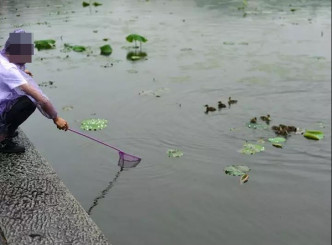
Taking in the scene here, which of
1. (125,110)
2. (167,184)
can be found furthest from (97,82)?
(167,184)

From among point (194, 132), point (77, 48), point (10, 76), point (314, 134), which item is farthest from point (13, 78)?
point (77, 48)

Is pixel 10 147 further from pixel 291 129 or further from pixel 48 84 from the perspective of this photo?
pixel 48 84

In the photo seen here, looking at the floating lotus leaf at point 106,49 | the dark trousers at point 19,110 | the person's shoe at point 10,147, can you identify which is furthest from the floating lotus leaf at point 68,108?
the floating lotus leaf at point 106,49

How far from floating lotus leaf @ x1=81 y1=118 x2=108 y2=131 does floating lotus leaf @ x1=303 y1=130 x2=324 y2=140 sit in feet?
9.73

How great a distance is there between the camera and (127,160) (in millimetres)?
5273

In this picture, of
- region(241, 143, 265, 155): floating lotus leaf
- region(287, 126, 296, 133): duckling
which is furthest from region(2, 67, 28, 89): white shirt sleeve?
region(287, 126, 296, 133): duckling

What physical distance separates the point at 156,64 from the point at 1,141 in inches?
234

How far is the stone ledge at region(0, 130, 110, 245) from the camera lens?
10.5 feet

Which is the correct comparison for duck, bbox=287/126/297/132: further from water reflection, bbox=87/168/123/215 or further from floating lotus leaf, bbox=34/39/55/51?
floating lotus leaf, bbox=34/39/55/51

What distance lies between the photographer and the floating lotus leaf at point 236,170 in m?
5.07

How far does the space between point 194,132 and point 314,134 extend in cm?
172

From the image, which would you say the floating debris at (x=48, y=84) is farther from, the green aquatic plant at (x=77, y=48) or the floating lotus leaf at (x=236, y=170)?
the floating lotus leaf at (x=236, y=170)

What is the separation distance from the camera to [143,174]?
5.05 metres

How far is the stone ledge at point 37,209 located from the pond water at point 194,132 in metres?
0.56
